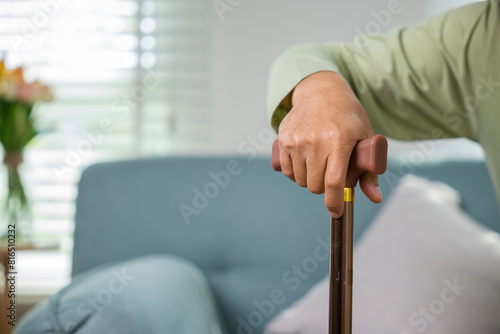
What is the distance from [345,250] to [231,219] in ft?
2.87

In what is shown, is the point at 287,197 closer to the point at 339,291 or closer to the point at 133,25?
the point at 339,291

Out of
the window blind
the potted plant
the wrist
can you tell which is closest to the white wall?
the window blind

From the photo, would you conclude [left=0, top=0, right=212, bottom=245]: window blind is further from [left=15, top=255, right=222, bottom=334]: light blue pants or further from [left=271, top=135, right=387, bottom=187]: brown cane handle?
[left=271, top=135, right=387, bottom=187]: brown cane handle

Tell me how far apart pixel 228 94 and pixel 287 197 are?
2.68ft

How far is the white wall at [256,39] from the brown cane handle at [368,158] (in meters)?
1.42

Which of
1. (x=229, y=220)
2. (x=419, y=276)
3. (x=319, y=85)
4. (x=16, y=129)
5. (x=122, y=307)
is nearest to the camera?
(x=319, y=85)

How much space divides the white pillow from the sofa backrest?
78 mm

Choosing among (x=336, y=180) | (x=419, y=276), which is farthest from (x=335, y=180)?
(x=419, y=276)

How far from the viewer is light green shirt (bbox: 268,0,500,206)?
92cm

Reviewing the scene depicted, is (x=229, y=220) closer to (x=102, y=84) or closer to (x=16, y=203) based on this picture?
(x=16, y=203)

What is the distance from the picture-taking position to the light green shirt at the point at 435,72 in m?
0.92

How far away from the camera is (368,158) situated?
51 centimetres

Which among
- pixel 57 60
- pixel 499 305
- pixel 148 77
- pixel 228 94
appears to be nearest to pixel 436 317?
pixel 499 305

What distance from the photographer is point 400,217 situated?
4.07ft
